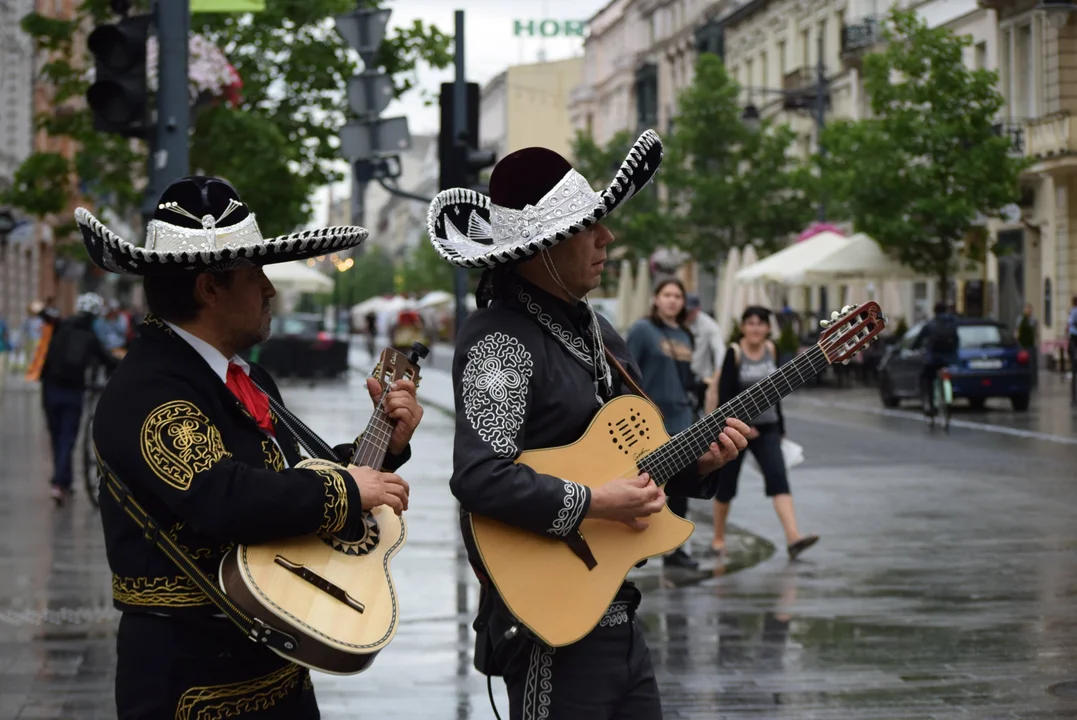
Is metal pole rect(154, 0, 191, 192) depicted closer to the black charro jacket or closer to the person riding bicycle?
the black charro jacket

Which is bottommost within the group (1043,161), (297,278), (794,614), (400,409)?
(794,614)

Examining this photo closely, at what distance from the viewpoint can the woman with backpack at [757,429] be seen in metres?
12.0

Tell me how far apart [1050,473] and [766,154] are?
127 ft

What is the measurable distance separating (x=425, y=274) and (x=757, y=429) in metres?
113

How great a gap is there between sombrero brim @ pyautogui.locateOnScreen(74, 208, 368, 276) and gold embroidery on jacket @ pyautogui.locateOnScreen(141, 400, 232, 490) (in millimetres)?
286

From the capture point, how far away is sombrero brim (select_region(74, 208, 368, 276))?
369 centimetres

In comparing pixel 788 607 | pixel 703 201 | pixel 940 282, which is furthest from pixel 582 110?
pixel 788 607

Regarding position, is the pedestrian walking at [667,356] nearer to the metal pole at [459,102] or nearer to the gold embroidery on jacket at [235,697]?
the metal pole at [459,102]

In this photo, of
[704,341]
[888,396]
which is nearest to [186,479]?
[704,341]

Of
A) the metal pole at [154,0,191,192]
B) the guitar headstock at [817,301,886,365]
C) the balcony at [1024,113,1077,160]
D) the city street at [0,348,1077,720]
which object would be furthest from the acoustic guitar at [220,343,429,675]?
the balcony at [1024,113,1077,160]

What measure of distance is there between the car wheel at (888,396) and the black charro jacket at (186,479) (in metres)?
26.5

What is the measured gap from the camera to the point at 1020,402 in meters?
28.2

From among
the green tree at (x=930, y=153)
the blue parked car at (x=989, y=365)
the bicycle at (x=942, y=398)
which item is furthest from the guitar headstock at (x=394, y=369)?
the green tree at (x=930, y=153)

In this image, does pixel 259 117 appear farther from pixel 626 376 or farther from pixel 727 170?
pixel 727 170
